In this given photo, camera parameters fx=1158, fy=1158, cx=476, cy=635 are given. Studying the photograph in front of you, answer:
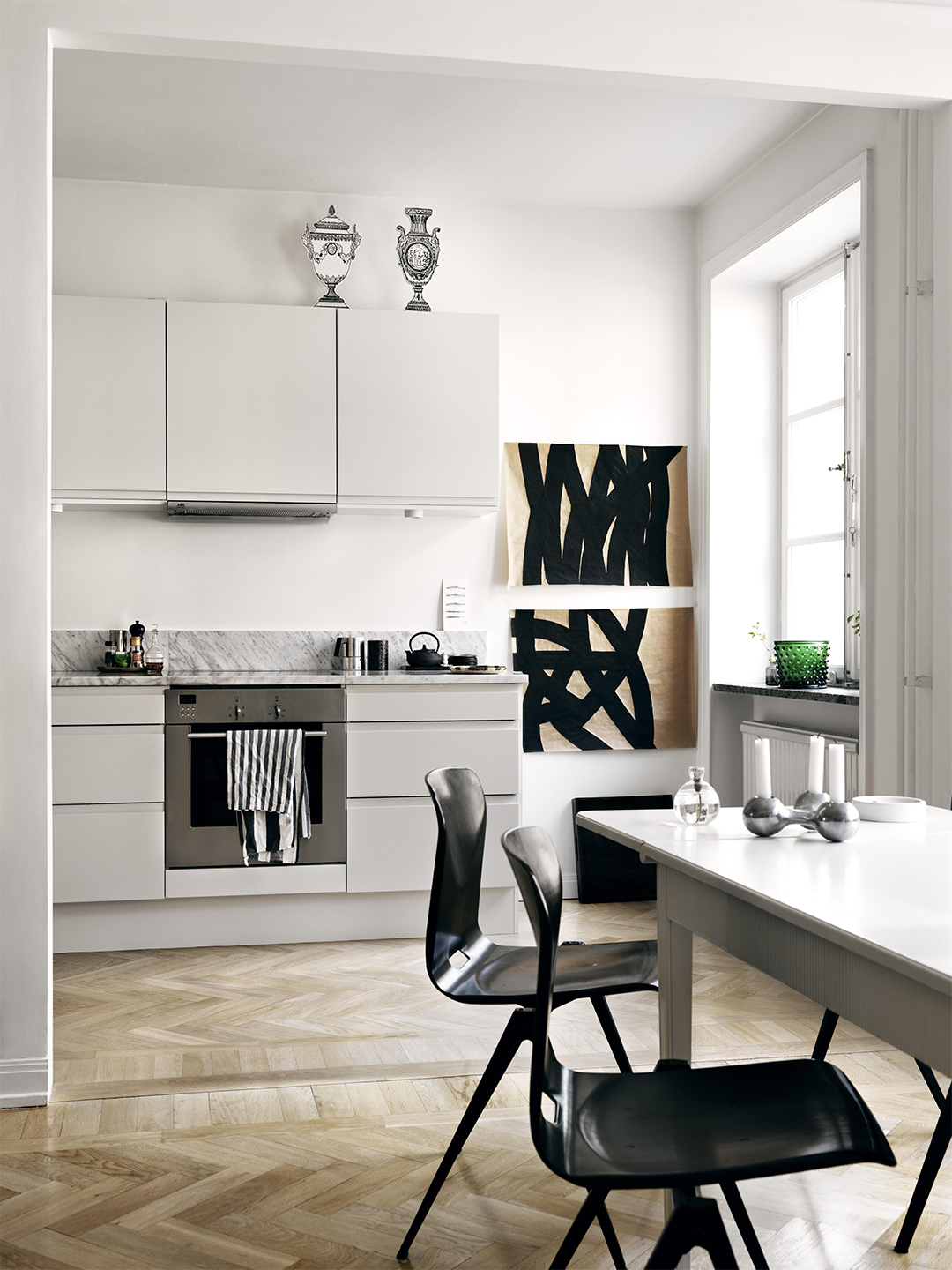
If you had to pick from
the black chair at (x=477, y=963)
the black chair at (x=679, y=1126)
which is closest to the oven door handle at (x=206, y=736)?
the black chair at (x=477, y=963)

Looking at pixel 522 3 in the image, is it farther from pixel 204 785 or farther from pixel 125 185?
pixel 204 785

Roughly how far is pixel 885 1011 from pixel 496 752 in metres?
3.14

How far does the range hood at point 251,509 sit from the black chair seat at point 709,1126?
3318 millimetres

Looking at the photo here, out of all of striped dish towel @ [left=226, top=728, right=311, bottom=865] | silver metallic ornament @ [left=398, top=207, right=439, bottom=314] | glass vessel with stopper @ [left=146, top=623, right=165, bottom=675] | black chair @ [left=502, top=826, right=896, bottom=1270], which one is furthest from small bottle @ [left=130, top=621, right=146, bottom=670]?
black chair @ [left=502, top=826, right=896, bottom=1270]

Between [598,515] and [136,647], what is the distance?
213cm

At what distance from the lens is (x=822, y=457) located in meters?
5.09

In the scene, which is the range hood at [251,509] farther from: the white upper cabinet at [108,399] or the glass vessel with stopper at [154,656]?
the glass vessel with stopper at [154,656]

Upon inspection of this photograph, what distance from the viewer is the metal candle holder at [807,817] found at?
2143mm

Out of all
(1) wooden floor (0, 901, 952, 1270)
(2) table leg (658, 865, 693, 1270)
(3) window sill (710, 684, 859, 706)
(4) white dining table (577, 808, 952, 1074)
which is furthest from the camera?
(3) window sill (710, 684, 859, 706)

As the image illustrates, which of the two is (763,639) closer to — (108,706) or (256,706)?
(256,706)

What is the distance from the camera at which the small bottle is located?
476 centimetres

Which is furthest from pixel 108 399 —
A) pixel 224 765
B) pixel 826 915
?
pixel 826 915

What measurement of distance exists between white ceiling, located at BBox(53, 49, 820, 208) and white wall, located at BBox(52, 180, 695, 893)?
146 mm

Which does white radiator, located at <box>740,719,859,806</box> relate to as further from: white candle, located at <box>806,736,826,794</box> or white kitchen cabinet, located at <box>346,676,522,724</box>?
white candle, located at <box>806,736,826,794</box>
